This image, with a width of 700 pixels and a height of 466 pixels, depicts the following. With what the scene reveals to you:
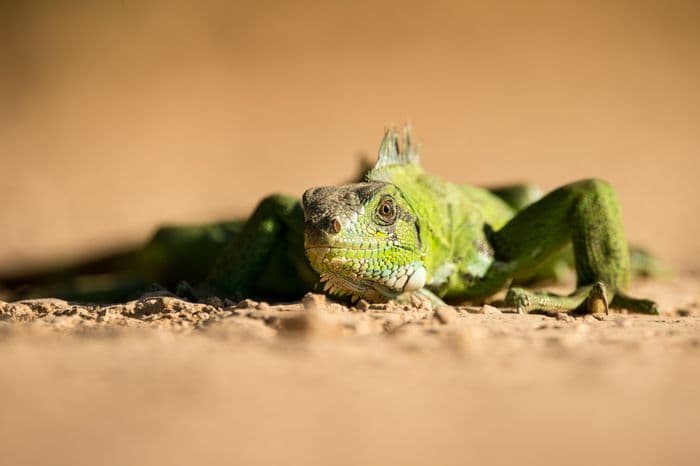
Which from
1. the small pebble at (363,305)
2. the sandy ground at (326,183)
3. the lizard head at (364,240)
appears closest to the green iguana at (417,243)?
the lizard head at (364,240)

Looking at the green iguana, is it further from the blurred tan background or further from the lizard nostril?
the blurred tan background

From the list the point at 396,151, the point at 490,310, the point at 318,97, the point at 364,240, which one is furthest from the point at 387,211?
the point at 318,97

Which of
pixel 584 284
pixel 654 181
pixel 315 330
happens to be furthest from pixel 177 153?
pixel 315 330

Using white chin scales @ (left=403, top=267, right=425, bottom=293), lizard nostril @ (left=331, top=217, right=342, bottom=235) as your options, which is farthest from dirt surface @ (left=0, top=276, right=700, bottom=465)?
white chin scales @ (left=403, top=267, right=425, bottom=293)

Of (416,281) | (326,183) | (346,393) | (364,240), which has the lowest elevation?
(326,183)

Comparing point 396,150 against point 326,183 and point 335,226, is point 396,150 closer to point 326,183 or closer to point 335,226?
point 335,226

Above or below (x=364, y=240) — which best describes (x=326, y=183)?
below
